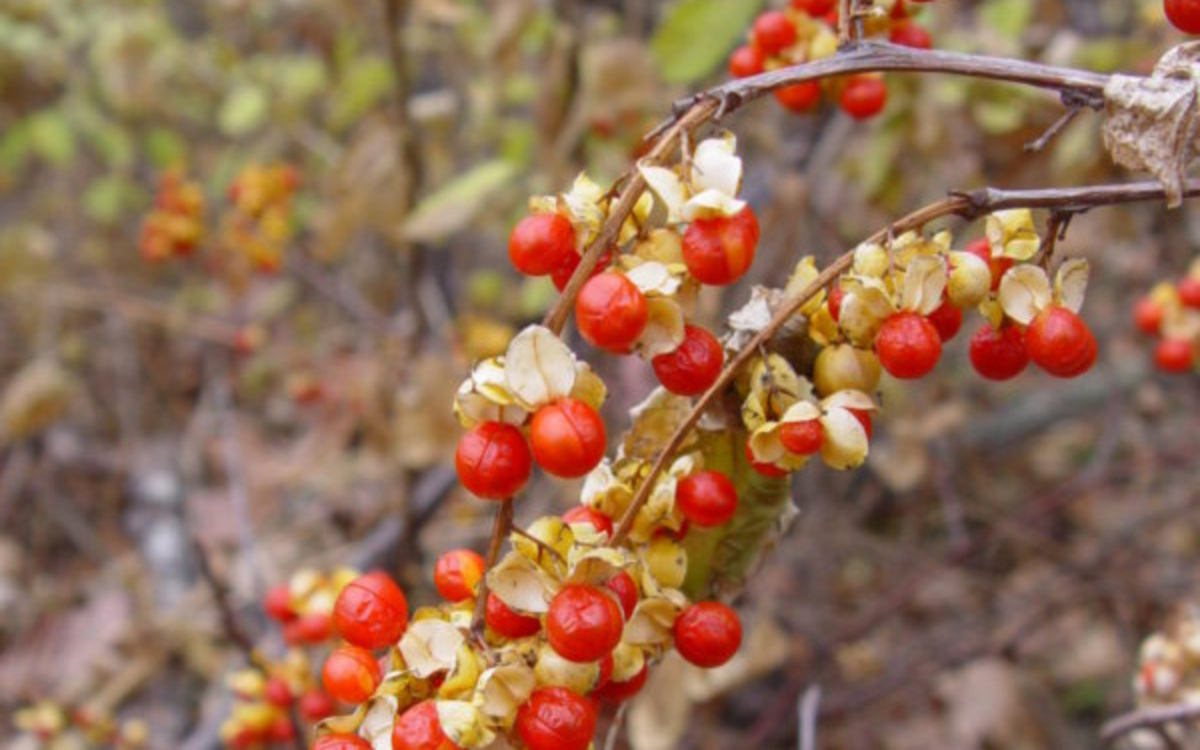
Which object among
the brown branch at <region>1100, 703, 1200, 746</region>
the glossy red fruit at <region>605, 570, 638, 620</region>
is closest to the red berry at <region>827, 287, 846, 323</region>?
the glossy red fruit at <region>605, 570, 638, 620</region>

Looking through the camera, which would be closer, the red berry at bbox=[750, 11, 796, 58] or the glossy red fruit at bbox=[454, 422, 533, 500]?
the glossy red fruit at bbox=[454, 422, 533, 500]

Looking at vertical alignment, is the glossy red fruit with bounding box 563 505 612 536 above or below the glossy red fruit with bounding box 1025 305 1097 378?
below

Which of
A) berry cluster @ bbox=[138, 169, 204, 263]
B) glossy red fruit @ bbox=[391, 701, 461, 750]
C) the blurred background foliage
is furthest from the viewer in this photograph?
berry cluster @ bbox=[138, 169, 204, 263]

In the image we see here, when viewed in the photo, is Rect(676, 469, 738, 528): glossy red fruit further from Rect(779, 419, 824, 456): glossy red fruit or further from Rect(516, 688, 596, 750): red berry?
Rect(516, 688, 596, 750): red berry

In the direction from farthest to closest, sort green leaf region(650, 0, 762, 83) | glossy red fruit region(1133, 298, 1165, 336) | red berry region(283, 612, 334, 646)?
green leaf region(650, 0, 762, 83) < glossy red fruit region(1133, 298, 1165, 336) < red berry region(283, 612, 334, 646)

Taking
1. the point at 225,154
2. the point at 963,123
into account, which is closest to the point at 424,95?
the point at 225,154

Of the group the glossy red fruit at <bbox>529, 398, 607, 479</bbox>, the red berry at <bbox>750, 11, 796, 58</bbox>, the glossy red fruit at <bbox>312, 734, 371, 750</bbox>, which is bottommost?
the glossy red fruit at <bbox>312, 734, 371, 750</bbox>

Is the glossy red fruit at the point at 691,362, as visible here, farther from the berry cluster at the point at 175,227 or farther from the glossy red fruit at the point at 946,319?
the berry cluster at the point at 175,227

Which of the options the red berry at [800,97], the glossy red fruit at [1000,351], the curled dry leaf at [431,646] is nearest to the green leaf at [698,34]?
the red berry at [800,97]
